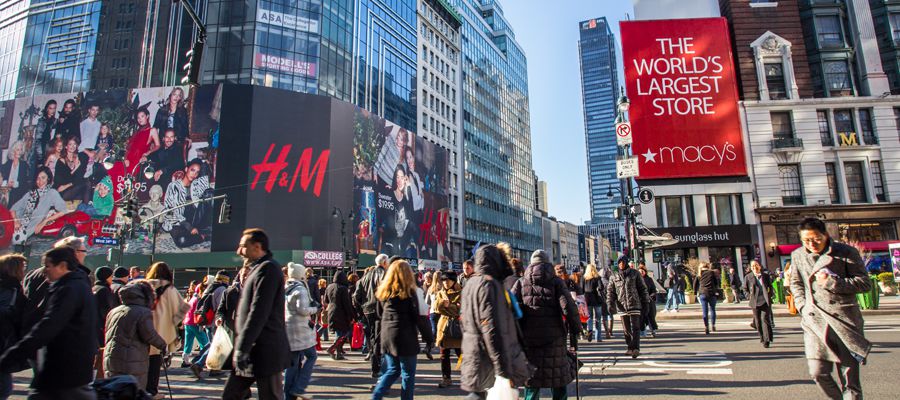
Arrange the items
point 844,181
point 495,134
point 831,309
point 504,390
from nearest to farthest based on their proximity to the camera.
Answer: point 504,390 < point 831,309 < point 844,181 < point 495,134

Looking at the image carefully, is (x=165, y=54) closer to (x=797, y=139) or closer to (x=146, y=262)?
(x=146, y=262)

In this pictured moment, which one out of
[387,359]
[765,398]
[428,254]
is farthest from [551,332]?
[428,254]

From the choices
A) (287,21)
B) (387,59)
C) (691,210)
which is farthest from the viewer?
(387,59)

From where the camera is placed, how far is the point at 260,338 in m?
4.51

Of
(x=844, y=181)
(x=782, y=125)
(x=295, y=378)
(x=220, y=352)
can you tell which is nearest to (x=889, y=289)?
(x=844, y=181)

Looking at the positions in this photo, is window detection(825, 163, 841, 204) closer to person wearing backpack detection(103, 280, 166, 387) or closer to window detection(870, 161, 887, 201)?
window detection(870, 161, 887, 201)

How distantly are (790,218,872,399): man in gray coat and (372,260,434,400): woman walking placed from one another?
4.04m

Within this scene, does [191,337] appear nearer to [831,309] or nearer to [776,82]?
[831,309]

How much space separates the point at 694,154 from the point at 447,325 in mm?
32113

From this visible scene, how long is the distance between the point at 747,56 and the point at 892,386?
3652 centimetres

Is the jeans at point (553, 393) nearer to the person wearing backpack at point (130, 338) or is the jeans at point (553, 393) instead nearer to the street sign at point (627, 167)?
the person wearing backpack at point (130, 338)

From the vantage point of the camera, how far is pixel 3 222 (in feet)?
149

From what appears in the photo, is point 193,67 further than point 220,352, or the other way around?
point 193,67

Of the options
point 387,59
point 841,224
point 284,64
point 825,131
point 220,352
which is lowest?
point 220,352
